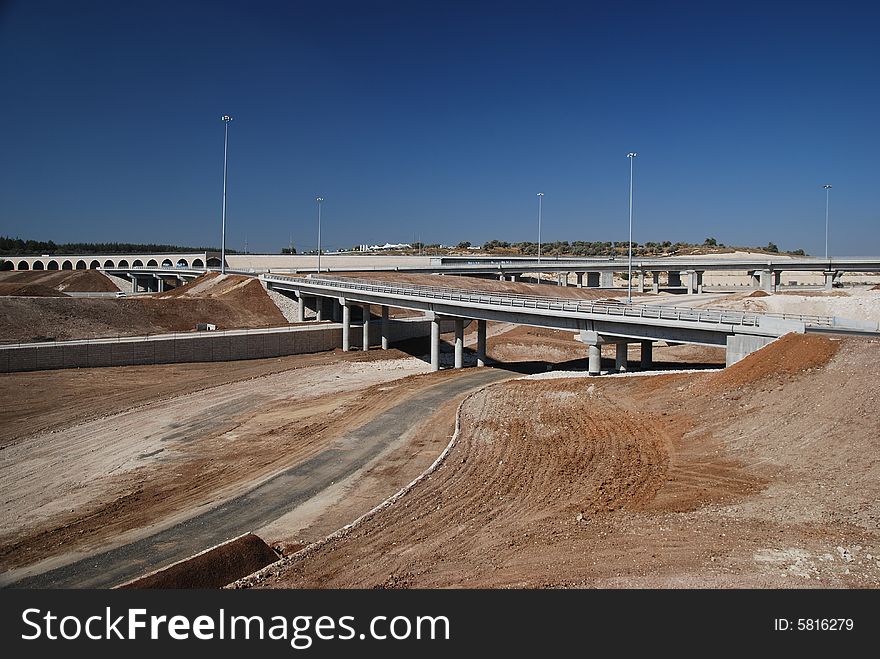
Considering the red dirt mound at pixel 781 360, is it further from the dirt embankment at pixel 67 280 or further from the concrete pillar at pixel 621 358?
the dirt embankment at pixel 67 280

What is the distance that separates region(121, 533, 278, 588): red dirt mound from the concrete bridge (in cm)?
2412

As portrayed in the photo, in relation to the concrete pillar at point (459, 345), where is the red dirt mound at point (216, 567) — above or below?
below

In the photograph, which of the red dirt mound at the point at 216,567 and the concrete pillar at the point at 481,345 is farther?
the concrete pillar at the point at 481,345

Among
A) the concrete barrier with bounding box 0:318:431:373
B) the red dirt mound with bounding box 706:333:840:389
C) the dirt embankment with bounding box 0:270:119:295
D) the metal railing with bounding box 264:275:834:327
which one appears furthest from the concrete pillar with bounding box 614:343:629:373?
the dirt embankment with bounding box 0:270:119:295

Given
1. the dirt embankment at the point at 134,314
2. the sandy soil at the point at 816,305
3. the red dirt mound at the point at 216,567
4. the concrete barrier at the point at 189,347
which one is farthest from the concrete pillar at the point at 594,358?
the dirt embankment at the point at 134,314

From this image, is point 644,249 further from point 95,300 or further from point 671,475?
point 671,475

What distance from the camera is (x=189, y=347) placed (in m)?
47.3

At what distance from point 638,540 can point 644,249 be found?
191639mm

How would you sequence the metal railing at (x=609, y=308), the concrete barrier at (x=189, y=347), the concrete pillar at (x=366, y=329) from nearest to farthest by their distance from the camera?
1. the metal railing at (x=609, y=308)
2. the concrete barrier at (x=189, y=347)
3. the concrete pillar at (x=366, y=329)

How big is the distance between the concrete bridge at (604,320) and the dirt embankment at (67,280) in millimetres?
72628

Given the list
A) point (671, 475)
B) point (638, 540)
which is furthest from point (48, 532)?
point (671, 475)

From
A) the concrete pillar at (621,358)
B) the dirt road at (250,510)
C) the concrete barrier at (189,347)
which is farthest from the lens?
the concrete barrier at (189,347)

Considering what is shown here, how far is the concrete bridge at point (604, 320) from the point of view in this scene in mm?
28594

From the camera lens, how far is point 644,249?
19175 centimetres
